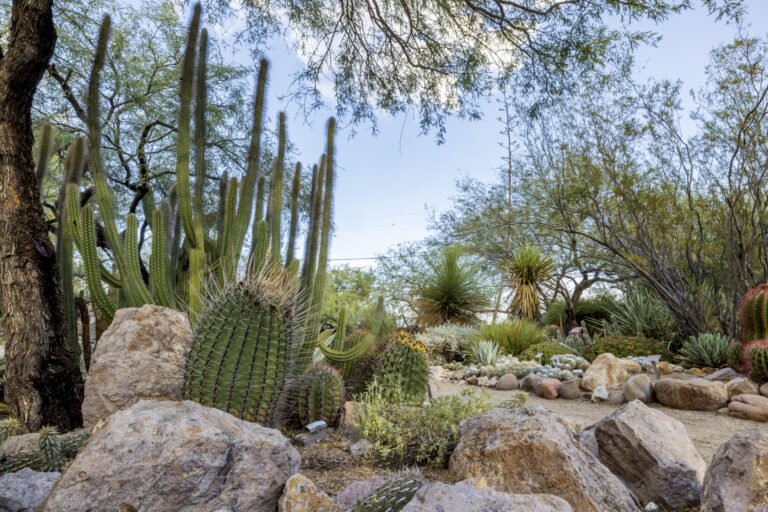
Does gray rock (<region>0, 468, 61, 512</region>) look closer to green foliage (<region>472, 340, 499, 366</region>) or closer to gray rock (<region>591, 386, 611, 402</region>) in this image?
gray rock (<region>591, 386, 611, 402</region>)

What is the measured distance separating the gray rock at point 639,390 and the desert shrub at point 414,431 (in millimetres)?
3181

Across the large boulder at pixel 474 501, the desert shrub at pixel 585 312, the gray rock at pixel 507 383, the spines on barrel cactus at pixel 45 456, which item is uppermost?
the desert shrub at pixel 585 312

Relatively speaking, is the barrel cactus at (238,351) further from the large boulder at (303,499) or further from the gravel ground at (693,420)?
the gravel ground at (693,420)

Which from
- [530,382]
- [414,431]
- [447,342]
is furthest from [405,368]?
[447,342]

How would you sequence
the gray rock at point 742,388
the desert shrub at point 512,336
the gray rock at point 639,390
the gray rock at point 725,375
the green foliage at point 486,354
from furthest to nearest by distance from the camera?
1. the desert shrub at point 512,336
2. the green foliage at point 486,354
3. the gray rock at point 725,375
4. the gray rock at point 639,390
5. the gray rock at point 742,388

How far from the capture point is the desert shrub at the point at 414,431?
2764mm

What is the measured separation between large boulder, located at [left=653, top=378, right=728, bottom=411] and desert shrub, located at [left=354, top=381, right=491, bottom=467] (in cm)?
325

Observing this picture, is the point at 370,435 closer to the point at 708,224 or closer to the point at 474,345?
the point at 474,345

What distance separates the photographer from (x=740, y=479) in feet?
6.57

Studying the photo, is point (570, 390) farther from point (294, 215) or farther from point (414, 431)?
point (294, 215)

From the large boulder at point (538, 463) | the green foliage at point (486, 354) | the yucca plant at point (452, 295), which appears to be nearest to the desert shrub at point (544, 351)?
the green foliage at point (486, 354)

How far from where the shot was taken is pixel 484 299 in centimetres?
1179

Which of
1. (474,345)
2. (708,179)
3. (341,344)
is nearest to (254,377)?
(341,344)

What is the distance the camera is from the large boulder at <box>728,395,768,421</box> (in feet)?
15.7
